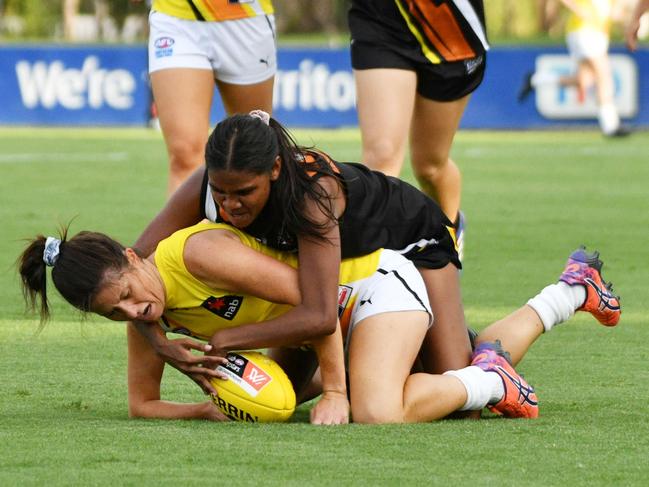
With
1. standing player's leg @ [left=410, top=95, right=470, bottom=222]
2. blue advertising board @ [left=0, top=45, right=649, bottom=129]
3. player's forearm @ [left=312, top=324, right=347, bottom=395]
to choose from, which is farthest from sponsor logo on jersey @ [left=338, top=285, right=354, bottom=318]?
blue advertising board @ [left=0, top=45, right=649, bottom=129]

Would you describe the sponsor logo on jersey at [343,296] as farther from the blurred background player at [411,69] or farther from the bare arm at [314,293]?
the blurred background player at [411,69]

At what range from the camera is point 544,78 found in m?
20.0

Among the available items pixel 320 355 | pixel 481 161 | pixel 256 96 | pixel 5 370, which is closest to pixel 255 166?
pixel 320 355

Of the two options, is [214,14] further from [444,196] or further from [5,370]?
[5,370]

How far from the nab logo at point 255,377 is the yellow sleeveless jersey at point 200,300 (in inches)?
5.9

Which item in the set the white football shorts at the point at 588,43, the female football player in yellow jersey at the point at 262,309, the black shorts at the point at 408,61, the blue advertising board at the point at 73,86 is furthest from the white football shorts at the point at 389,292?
the blue advertising board at the point at 73,86

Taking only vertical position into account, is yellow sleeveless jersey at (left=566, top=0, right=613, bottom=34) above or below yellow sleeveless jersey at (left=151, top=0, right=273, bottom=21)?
below

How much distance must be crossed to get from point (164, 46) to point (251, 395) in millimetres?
2748

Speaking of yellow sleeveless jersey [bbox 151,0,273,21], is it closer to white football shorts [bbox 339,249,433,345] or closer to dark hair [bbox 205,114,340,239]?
white football shorts [bbox 339,249,433,345]

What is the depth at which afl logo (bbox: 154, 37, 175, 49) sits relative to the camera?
7.04 metres

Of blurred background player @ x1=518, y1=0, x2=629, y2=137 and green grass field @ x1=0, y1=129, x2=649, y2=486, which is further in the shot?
blurred background player @ x1=518, y1=0, x2=629, y2=137

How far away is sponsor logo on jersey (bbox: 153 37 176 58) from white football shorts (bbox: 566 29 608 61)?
11279 mm

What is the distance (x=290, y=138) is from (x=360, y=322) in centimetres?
63

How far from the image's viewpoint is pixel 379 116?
22.2ft
